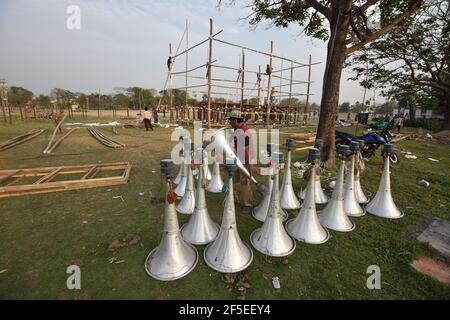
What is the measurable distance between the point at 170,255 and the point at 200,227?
659 mm

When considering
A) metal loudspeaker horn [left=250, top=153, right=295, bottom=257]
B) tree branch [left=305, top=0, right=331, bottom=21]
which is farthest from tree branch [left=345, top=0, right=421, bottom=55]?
metal loudspeaker horn [left=250, top=153, right=295, bottom=257]

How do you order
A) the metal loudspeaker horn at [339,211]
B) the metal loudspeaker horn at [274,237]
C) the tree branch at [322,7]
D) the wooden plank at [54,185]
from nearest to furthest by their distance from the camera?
the metal loudspeaker horn at [274,237] < the metal loudspeaker horn at [339,211] < the wooden plank at [54,185] < the tree branch at [322,7]

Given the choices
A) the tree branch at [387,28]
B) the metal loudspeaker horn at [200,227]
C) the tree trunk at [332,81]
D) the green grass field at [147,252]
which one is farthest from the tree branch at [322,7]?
the metal loudspeaker horn at [200,227]

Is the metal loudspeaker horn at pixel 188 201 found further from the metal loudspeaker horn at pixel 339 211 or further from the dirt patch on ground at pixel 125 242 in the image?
the metal loudspeaker horn at pixel 339 211

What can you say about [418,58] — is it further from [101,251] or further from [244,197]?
[101,251]

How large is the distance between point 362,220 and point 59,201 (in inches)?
205

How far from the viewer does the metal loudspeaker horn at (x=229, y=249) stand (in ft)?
7.75

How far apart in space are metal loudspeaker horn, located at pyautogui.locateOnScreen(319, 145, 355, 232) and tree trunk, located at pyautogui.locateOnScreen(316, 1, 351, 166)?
3.10m

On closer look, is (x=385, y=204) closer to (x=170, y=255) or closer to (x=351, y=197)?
(x=351, y=197)

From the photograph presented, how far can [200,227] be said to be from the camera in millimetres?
2910

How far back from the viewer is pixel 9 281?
215cm

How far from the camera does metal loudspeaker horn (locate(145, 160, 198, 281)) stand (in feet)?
7.30

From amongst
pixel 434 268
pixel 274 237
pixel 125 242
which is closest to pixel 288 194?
pixel 274 237

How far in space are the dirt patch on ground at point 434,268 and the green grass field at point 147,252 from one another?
9cm
